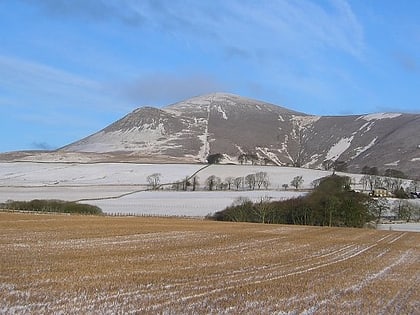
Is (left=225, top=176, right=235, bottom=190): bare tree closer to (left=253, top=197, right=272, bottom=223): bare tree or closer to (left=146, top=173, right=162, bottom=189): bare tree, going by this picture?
(left=146, top=173, right=162, bottom=189): bare tree

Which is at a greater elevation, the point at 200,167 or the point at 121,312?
the point at 200,167

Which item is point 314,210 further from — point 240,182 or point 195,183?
point 240,182

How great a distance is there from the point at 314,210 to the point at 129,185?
53.0m

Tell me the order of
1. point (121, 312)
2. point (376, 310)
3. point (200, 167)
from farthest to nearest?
point (200, 167), point (376, 310), point (121, 312)

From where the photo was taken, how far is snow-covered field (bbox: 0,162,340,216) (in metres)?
104

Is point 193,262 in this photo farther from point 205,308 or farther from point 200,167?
point 200,167

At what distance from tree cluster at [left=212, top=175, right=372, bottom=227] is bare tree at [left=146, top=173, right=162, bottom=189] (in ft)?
114

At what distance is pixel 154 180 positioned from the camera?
140 metres

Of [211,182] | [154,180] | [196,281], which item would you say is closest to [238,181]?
[211,182]

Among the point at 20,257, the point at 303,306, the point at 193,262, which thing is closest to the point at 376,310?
the point at 303,306

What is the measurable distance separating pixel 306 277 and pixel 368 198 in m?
77.5

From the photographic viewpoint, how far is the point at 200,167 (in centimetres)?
16600

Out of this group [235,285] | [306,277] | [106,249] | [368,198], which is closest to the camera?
[235,285]

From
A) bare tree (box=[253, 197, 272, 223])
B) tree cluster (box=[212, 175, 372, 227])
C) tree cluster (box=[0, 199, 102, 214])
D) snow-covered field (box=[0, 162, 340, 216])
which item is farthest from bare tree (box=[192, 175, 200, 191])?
tree cluster (box=[0, 199, 102, 214])
